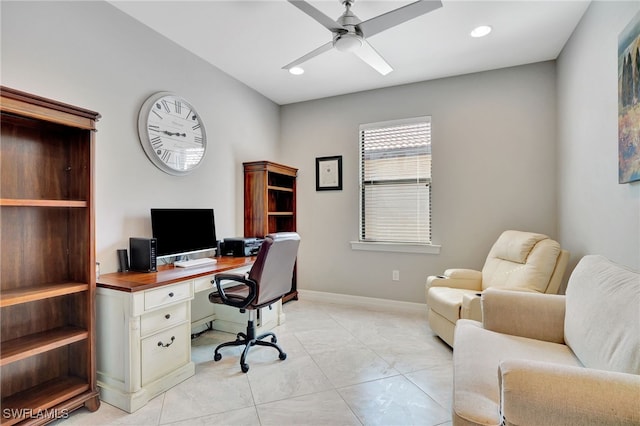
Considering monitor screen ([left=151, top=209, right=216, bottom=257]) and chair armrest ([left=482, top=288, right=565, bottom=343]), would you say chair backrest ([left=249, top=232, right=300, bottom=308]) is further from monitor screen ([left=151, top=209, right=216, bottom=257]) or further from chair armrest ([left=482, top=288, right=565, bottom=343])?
chair armrest ([left=482, top=288, right=565, bottom=343])

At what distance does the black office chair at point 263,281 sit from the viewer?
2.23 metres

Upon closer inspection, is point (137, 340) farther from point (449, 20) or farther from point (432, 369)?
point (449, 20)

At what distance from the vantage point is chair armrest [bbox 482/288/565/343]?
166cm

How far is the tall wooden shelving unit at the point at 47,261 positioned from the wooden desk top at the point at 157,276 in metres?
0.16

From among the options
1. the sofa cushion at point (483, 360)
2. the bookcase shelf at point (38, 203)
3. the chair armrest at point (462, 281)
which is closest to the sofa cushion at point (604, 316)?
the sofa cushion at point (483, 360)

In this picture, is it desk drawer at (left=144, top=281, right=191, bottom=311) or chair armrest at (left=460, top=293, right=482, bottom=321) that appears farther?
chair armrest at (left=460, top=293, right=482, bottom=321)

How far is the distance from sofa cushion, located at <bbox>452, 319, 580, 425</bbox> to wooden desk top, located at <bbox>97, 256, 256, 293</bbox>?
1724 millimetres

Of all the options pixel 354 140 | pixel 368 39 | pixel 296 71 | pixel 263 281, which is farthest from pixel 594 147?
pixel 296 71

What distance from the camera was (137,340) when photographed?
186cm

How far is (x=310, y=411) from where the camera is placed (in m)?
1.78

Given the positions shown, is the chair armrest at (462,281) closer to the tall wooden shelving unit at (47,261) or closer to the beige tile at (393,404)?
the beige tile at (393,404)

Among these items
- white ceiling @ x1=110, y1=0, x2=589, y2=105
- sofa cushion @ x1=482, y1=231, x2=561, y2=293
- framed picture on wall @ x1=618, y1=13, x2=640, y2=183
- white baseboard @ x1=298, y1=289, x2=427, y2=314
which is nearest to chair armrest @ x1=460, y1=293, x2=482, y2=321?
sofa cushion @ x1=482, y1=231, x2=561, y2=293

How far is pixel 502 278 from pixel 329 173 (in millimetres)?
2278

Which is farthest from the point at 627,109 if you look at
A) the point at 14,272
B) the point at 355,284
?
the point at 14,272
